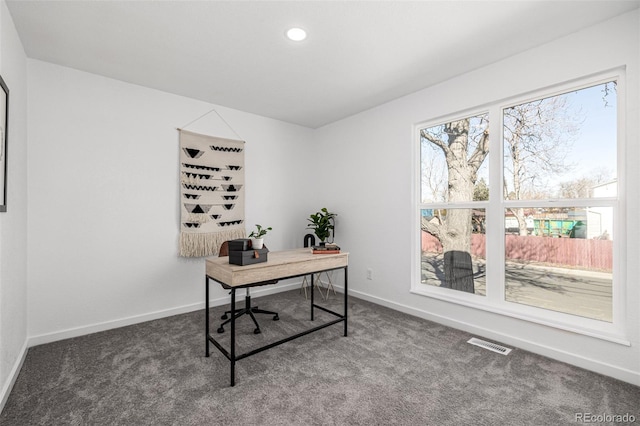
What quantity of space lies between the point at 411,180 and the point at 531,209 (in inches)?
47.1

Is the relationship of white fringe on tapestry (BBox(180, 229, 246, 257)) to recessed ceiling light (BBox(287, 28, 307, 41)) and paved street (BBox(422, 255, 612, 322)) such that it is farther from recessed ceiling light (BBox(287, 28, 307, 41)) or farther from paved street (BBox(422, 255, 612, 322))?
paved street (BBox(422, 255, 612, 322))

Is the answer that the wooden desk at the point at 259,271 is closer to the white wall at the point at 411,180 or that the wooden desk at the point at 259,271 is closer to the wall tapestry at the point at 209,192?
the white wall at the point at 411,180

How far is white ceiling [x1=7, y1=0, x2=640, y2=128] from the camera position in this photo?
1959mm

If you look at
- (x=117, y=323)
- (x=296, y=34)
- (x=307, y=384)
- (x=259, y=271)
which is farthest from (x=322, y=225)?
(x=117, y=323)

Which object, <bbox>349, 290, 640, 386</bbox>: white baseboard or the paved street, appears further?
the paved street

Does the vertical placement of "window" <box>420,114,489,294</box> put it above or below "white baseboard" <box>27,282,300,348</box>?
above

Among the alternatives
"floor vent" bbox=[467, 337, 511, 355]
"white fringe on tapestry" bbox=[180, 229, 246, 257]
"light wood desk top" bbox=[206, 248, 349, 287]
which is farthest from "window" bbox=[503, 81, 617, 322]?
"white fringe on tapestry" bbox=[180, 229, 246, 257]

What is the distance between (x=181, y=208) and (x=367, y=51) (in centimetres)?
259

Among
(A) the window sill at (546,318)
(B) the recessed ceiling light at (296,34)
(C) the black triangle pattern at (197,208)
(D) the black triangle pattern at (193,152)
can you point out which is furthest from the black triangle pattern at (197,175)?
(A) the window sill at (546,318)

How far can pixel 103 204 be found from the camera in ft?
9.52

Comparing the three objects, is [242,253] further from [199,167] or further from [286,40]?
[199,167]

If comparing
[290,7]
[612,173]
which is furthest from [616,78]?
[290,7]

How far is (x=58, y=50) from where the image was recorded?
8.05ft

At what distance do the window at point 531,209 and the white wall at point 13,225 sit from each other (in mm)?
3503
